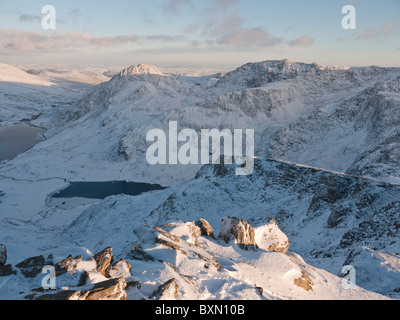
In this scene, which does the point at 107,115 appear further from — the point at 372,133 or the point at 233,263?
the point at 233,263

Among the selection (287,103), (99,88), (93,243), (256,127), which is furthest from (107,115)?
(93,243)

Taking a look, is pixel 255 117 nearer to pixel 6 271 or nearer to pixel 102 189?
pixel 102 189

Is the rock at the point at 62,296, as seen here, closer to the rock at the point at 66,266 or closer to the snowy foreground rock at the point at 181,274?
the snowy foreground rock at the point at 181,274

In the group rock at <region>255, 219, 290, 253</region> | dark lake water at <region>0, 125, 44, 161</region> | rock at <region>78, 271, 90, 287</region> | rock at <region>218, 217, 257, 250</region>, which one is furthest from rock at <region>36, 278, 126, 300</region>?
dark lake water at <region>0, 125, 44, 161</region>

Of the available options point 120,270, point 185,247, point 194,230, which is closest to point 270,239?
point 194,230

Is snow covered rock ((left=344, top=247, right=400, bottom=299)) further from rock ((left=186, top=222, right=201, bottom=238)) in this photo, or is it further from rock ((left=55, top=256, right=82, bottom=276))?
rock ((left=55, top=256, right=82, bottom=276))
